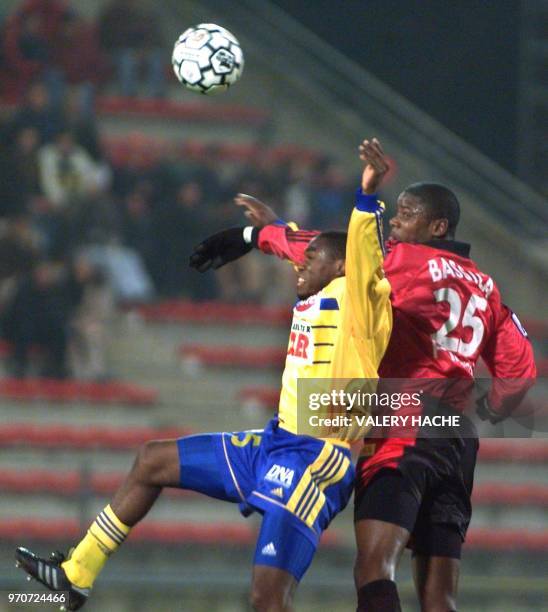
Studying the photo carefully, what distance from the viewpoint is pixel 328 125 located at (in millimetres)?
13125

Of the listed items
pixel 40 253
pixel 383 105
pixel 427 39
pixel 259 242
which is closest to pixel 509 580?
pixel 259 242

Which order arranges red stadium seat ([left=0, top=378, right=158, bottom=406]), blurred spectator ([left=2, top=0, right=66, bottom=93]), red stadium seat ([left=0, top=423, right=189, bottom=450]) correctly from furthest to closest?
blurred spectator ([left=2, top=0, right=66, bottom=93])
red stadium seat ([left=0, top=378, right=158, bottom=406])
red stadium seat ([left=0, top=423, right=189, bottom=450])

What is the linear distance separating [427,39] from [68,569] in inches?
364

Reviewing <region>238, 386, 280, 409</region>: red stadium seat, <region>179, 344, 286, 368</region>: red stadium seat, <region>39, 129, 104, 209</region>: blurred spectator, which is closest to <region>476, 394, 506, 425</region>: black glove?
<region>238, 386, 280, 409</region>: red stadium seat

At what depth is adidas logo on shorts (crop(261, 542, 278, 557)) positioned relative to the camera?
4.84 metres

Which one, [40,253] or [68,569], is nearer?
[68,569]

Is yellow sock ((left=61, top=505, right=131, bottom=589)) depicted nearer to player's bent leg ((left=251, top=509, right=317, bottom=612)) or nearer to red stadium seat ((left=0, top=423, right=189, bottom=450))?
player's bent leg ((left=251, top=509, right=317, bottom=612))

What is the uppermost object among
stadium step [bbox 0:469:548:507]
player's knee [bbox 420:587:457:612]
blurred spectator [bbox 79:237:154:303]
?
blurred spectator [bbox 79:237:154:303]

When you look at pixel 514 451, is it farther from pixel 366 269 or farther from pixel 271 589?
pixel 366 269

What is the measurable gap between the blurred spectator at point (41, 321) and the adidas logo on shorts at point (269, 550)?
5.41 m

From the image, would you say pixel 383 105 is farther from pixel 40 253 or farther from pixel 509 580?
pixel 509 580

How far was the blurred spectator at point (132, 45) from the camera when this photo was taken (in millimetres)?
12609

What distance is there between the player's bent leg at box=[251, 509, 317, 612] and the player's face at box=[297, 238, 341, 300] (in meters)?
0.85

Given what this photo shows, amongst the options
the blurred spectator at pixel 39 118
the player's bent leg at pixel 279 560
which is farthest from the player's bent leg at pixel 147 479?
the blurred spectator at pixel 39 118
